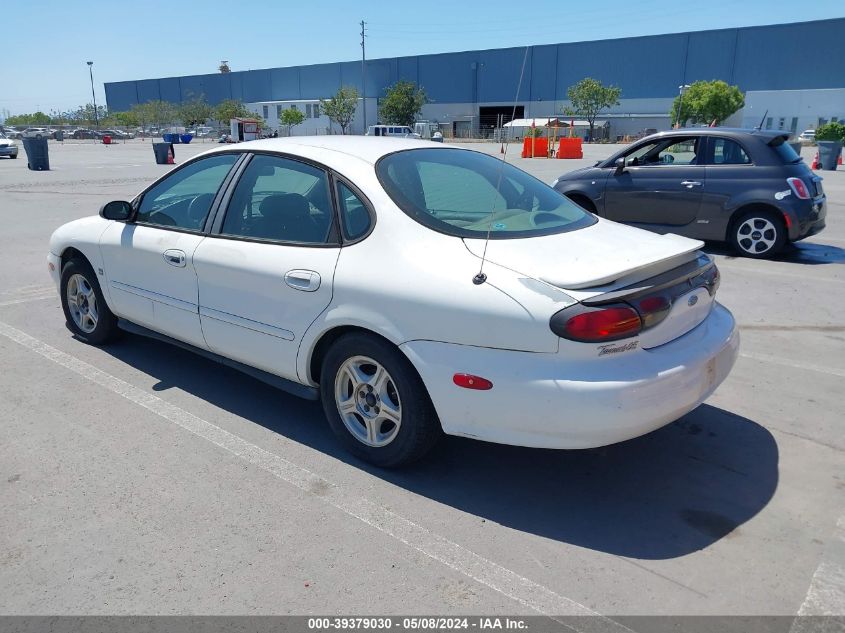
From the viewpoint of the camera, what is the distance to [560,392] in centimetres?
281

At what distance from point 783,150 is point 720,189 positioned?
0.92 m

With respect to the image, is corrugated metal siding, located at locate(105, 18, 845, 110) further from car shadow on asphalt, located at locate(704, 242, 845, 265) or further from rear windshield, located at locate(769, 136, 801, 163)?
rear windshield, located at locate(769, 136, 801, 163)

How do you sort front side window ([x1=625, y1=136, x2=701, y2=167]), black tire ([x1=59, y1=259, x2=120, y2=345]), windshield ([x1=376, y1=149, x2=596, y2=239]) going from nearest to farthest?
windshield ([x1=376, y1=149, x2=596, y2=239]) < black tire ([x1=59, y1=259, x2=120, y2=345]) < front side window ([x1=625, y1=136, x2=701, y2=167])

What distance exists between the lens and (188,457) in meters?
3.63

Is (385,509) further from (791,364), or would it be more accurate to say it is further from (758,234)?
(758,234)

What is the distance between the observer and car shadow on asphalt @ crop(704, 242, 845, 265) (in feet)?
28.4

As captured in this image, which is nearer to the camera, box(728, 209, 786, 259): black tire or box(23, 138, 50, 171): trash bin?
box(728, 209, 786, 259): black tire

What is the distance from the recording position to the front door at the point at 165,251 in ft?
13.8

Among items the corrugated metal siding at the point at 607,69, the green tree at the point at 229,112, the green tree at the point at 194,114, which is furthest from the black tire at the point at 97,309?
the green tree at the point at 194,114

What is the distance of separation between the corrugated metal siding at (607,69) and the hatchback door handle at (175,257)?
77.3 m

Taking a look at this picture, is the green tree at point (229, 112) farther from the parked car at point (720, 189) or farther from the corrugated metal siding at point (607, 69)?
the parked car at point (720, 189)

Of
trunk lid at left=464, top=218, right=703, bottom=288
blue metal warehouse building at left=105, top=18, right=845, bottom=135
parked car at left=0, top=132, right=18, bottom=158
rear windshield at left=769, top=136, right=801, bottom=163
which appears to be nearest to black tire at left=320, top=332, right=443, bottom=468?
trunk lid at left=464, top=218, right=703, bottom=288

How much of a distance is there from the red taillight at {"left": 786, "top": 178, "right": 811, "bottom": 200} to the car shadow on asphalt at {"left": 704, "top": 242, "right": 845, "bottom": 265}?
79 centimetres

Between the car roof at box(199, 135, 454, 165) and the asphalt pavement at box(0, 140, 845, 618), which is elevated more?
the car roof at box(199, 135, 454, 165)
